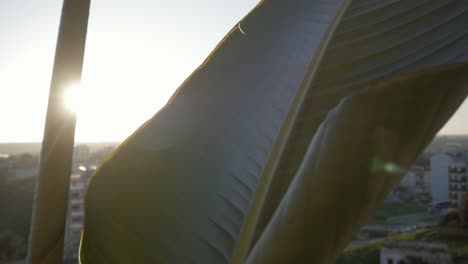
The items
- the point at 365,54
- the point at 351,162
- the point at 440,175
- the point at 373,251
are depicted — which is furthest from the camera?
the point at 440,175

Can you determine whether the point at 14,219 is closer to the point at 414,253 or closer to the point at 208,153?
the point at 414,253

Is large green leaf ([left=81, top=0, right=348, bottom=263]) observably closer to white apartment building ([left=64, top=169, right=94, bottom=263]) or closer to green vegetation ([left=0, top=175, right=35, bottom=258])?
white apartment building ([left=64, top=169, right=94, bottom=263])

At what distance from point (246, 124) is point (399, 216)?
1763cm

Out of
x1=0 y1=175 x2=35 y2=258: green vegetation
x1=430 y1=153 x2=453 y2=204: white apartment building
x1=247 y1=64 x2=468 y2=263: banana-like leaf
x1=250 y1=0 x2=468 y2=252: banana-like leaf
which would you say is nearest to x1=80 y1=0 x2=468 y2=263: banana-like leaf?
x1=250 y1=0 x2=468 y2=252: banana-like leaf

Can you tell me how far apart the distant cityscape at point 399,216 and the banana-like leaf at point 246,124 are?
2.52m

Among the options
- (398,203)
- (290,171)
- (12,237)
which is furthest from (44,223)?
(398,203)

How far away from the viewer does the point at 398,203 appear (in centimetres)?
1717

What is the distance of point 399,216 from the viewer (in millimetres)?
16625

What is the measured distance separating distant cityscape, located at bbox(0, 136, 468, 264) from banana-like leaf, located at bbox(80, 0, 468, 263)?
99.2 inches

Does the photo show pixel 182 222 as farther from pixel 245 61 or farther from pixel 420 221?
pixel 420 221

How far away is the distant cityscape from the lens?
8.25 meters

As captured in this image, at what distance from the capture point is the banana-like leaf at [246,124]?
0.43 metres

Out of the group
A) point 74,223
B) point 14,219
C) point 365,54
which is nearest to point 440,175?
point 74,223

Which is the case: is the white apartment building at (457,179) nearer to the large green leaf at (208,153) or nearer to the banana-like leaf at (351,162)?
the large green leaf at (208,153)
